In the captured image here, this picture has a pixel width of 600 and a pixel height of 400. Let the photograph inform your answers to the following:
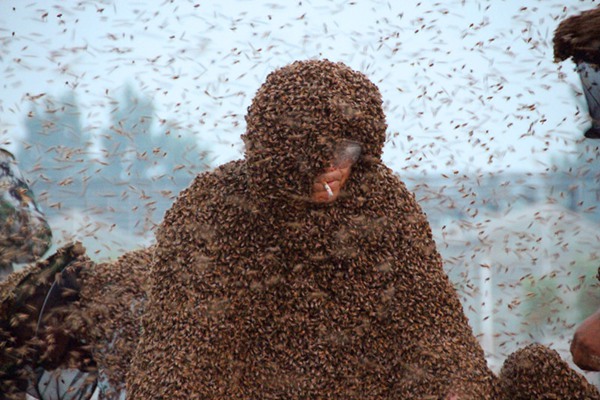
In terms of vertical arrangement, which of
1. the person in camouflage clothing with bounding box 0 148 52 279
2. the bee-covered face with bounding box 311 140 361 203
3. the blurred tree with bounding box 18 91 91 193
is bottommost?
the person in camouflage clothing with bounding box 0 148 52 279

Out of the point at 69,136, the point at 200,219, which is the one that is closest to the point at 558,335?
the point at 200,219

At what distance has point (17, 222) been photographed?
2670 mm

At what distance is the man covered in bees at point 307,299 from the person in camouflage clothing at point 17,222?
3.03ft

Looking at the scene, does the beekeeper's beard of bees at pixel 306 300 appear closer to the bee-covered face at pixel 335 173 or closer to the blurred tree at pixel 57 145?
the bee-covered face at pixel 335 173

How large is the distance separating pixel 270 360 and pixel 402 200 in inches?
22.4

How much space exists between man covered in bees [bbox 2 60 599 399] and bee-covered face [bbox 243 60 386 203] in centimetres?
1

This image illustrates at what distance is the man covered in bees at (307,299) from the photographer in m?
1.87

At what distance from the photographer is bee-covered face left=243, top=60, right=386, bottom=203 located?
1737 mm

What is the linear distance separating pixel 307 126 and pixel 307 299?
19.3 inches

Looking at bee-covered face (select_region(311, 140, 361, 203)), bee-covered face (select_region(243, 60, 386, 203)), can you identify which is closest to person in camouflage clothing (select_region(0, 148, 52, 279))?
bee-covered face (select_region(243, 60, 386, 203))

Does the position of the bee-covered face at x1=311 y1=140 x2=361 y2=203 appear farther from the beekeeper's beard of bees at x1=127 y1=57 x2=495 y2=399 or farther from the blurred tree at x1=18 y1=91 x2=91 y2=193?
the blurred tree at x1=18 y1=91 x2=91 y2=193

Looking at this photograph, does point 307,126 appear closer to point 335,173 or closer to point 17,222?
point 335,173

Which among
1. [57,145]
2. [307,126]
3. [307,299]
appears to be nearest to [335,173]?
[307,126]

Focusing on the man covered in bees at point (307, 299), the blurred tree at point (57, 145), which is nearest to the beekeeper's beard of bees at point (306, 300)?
the man covered in bees at point (307, 299)
